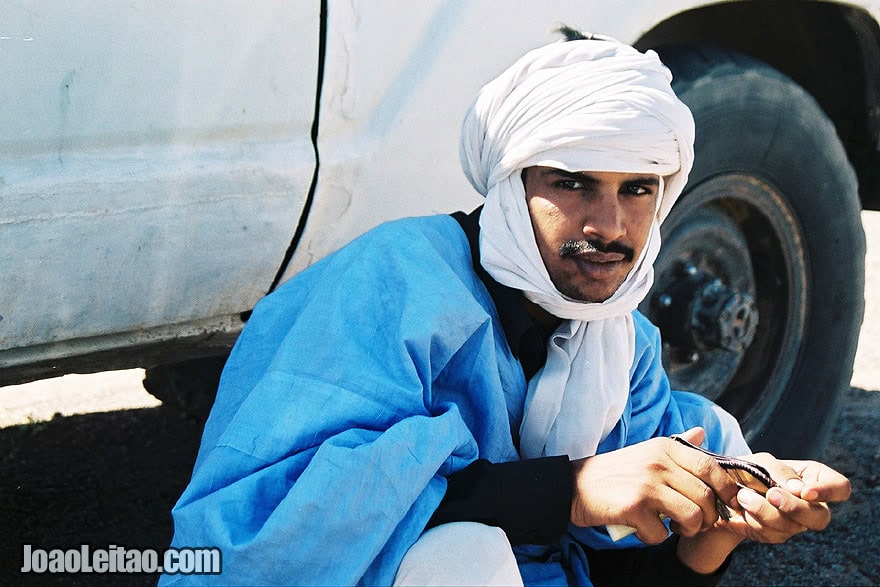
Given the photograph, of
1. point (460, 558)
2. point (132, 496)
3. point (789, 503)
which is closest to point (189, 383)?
point (132, 496)

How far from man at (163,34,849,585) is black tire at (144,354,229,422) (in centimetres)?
117

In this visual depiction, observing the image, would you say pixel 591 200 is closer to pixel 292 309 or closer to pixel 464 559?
pixel 292 309

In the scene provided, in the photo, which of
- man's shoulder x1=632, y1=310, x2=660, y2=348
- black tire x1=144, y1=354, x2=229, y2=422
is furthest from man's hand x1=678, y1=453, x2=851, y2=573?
black tire x1=144, y1=354, x2=229, y2=422

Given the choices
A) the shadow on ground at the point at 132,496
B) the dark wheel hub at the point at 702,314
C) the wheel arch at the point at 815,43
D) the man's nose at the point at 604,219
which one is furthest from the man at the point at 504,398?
the wheel arch at the point at 815,43

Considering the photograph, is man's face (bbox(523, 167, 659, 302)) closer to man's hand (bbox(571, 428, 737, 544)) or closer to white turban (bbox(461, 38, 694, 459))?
white turban (bbox(461, 38, 694, 459))

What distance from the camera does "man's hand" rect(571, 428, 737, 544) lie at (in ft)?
5.67

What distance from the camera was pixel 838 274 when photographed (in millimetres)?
3248

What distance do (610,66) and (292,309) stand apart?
2.26 ft

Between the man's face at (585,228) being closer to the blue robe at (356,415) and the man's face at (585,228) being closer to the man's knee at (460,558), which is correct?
the blue robe at (356,415)

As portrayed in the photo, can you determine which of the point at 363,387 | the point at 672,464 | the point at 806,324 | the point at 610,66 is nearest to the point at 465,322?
the point at 363,387

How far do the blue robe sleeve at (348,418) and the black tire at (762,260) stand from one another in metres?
1.07

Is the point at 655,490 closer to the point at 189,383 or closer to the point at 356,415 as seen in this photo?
the point at 356,415

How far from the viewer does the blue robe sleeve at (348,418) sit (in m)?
1.65

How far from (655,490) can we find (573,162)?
1.91 feet
